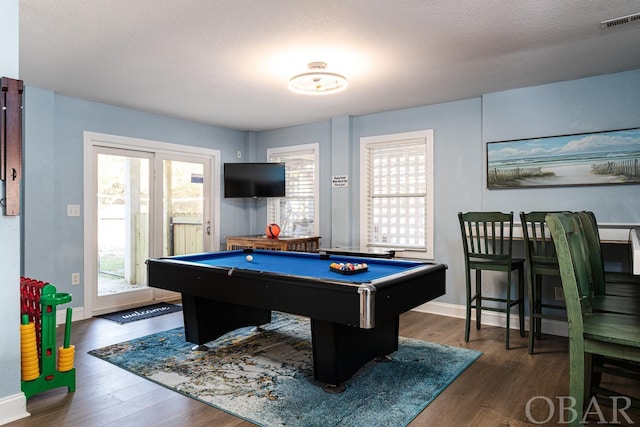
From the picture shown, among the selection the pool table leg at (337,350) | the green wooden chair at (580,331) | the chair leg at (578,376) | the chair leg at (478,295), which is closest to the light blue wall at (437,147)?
Answer: the chair leg at (478,295)

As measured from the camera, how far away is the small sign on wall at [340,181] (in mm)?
5359

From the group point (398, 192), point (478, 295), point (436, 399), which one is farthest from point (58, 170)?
point (478, 295)

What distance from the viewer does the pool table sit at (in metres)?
2.26

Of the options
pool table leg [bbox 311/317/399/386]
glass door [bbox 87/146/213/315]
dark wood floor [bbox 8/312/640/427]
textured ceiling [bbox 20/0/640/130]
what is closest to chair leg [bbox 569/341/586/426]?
dark wood floor [bbox 8/312/640/427]

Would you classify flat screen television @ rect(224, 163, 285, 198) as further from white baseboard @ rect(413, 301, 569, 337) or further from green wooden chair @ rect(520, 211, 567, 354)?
green wooden chair @ rect(520, 211, 567, 354)

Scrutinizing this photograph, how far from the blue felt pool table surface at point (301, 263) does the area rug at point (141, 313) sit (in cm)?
142

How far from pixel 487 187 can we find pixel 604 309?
7.89 feet

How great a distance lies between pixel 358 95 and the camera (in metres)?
4.38

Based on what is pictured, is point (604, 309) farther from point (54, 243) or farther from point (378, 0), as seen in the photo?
point (54, 243)

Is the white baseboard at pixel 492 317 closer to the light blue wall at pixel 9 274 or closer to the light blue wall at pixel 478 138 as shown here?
the light blue wall at pixel 478 138

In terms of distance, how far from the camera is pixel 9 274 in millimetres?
2305

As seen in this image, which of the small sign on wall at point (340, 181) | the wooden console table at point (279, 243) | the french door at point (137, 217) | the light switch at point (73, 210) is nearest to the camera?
the light switch at point (73, 210)

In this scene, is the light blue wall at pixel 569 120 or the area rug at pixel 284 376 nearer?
the area rug at pixel 284 376

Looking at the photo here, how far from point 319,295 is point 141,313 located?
3.20m
